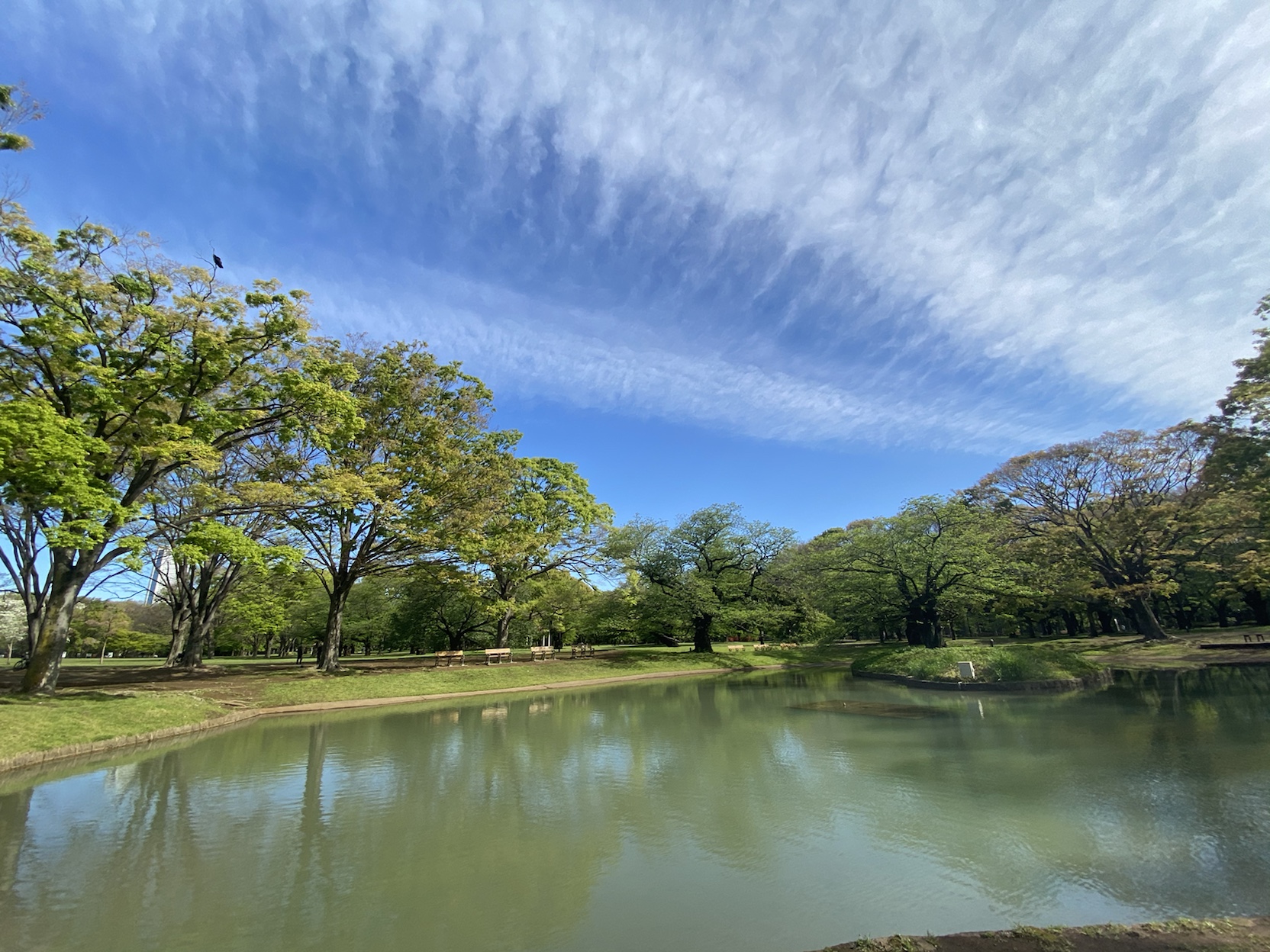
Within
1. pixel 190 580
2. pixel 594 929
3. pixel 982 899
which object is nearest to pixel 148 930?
pixel 594 929

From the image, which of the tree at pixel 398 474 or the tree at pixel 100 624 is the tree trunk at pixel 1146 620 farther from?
the tree at pixel 100 624

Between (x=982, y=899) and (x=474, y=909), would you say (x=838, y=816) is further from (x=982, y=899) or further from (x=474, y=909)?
(x=474, y=909)

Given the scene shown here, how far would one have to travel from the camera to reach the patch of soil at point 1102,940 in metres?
3.82

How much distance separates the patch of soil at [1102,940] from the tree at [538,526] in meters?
24.4

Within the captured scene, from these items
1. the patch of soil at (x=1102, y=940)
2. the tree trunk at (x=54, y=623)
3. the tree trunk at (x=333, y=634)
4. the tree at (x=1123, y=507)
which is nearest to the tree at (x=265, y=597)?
the tree trunk at (x=333, y=634)

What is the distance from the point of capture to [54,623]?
14.7 meters

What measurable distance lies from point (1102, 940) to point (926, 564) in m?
29.1

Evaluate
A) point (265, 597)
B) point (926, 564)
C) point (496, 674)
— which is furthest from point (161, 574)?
point (926, 564)

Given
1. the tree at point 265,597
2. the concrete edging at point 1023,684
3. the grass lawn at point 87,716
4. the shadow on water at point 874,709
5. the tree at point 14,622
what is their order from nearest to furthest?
1. the grass lawn at point 87,716
2. the shadow on water at point 874,709
3. the concrete edging at point 1023,684
4. the tree at point 265,597
5. the tree at point 14,622

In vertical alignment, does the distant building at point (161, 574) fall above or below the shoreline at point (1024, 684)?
above

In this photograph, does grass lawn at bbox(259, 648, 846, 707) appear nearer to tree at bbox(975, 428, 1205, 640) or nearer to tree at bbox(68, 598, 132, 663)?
tree at bbox(975, 428, 1205, 640)

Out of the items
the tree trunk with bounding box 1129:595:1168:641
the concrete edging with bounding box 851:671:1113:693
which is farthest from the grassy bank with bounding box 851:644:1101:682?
the tree trunk with bounding box 1129:595:1168:641

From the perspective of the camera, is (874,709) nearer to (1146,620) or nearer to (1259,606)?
(1146,620)

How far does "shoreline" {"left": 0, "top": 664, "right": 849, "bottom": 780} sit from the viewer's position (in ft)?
35.0
